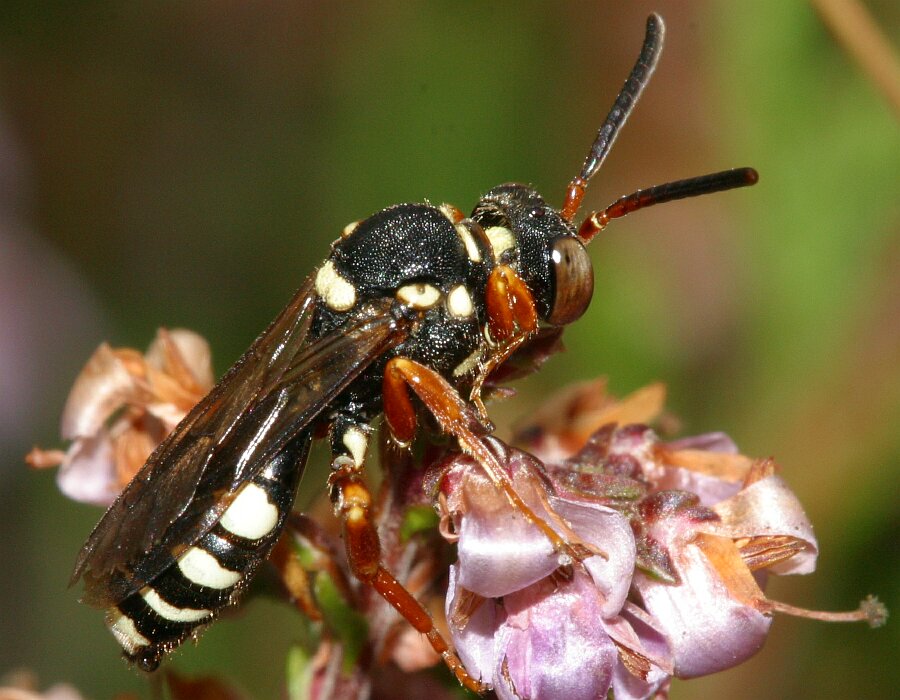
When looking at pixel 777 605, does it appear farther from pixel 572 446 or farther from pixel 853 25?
pixel 853 25

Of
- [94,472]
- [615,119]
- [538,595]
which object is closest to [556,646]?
[538,595]

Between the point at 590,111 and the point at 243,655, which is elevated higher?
the point at 590,111

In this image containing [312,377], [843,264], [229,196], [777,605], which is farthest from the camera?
[229,196]

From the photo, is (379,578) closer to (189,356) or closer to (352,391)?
(352,391)

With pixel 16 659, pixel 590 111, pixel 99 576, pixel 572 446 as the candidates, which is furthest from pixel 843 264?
pixel 16 659

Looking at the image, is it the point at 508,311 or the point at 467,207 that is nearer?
the point at 508,311

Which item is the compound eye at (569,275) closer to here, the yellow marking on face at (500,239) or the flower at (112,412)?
the yellow marking on face at (500,239)

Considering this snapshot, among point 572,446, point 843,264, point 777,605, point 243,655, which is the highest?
point 572,446
